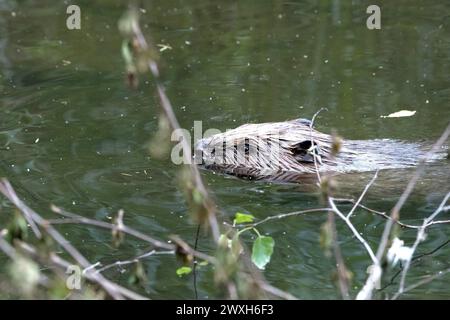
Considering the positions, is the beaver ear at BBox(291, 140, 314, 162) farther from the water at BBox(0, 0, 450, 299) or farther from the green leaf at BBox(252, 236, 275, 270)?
the green leaf at BBox(252, 236, 275, 270)

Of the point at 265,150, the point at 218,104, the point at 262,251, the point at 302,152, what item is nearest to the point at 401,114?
the point at 302,152

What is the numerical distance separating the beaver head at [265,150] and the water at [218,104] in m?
0.21

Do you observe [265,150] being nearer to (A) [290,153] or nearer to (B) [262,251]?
(A) [290,153]

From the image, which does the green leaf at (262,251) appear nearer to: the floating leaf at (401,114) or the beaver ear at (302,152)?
the beaver ear at (302,152)

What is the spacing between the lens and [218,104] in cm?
685

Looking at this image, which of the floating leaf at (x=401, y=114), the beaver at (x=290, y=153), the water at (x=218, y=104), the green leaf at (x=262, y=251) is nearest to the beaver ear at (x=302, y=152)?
the beaver at (x=290, y=153)

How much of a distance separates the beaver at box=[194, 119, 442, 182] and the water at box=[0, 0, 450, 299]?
16 cm

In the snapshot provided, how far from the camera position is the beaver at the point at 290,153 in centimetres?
552

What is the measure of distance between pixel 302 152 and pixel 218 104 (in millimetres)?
1333

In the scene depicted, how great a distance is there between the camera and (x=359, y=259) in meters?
4.29

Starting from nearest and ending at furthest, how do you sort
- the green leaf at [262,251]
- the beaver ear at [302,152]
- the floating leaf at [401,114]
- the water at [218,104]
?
the green leaf at [262,251] < the water at [218,104] < the beaver ear at [302,152] < the floating leaf at [401,114]

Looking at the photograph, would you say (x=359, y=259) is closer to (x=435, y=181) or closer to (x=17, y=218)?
(x=435, y=181)
